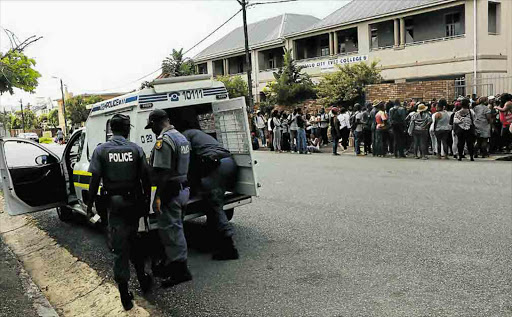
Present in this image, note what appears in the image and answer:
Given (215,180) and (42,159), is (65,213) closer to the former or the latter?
(42,159)

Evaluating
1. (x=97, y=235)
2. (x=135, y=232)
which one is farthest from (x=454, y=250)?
(x=97, y=235)

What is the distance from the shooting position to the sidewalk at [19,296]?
4648 millimetres

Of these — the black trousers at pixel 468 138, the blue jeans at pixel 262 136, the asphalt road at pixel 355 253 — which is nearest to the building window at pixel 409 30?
the blue jeans at pixel 262 136

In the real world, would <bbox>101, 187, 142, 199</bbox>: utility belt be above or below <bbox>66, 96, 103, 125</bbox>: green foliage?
below

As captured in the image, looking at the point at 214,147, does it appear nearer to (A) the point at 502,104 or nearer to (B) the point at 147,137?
(B) the point at 147,137

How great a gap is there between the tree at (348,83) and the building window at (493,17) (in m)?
7.79

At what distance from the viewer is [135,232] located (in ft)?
15.7

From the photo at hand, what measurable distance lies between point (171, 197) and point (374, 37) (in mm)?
30392

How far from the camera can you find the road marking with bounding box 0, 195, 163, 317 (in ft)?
15.9

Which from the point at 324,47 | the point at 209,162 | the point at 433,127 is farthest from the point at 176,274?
the point at 324,47

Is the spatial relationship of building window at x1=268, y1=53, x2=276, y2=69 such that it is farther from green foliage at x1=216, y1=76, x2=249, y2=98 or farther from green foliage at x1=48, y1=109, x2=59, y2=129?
green foliage at x1=48, y1=109, x2=59, y2=129

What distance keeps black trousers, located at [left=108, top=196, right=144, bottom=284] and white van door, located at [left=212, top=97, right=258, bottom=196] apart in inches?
78.0

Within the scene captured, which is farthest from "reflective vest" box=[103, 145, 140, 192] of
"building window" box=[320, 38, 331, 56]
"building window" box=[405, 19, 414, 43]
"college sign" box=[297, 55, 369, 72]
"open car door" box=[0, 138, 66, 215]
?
"building window" box=[320, 38, 331, 56]

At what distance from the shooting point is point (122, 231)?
15.3 feet
